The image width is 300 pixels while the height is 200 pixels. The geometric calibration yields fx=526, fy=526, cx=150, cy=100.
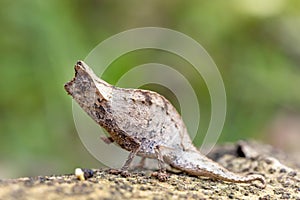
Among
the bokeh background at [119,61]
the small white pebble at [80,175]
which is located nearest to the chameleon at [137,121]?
the small white pebble at [80,175]

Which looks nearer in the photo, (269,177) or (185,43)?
(269,177)

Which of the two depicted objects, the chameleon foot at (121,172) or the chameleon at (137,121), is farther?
the chameleon at (137,121)

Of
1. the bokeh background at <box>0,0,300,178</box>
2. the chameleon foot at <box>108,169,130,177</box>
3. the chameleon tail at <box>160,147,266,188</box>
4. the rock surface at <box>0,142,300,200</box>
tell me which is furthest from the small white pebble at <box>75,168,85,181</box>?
the bokeh background at <box>0,0,300,178</box>

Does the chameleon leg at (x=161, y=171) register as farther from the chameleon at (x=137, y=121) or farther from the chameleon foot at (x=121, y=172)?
the chameleon foot at (x=121, y=172)

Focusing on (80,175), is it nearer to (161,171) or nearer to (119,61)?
(161,171)

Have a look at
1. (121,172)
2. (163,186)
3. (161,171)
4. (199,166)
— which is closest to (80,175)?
(121,172)

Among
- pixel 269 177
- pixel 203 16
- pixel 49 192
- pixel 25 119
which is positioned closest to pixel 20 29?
pixel 25 119

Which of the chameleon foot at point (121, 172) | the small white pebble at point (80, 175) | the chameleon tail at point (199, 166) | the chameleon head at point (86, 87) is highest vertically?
the chameleon head at point (86, 87)

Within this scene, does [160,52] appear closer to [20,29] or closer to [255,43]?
[255,43]
